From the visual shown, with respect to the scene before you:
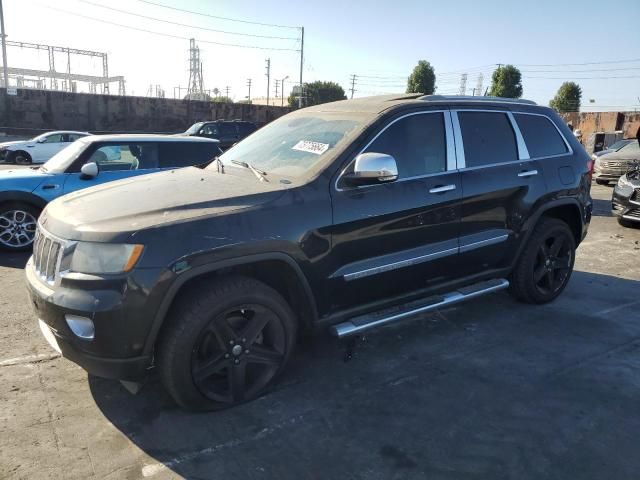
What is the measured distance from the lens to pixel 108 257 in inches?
104

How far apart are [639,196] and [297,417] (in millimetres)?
8010

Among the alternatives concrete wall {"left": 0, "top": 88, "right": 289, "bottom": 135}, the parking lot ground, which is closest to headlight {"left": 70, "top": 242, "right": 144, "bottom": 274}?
the parking lot ground

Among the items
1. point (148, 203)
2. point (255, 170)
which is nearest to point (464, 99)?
point (255, 170)

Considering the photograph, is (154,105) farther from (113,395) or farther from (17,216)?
(113,395)

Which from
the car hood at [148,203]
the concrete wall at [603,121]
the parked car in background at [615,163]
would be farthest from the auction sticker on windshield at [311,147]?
the concrete wall at [603,121]

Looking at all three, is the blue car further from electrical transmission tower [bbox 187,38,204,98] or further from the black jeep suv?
electrical transmission tower [bbox 187,38,204,98]

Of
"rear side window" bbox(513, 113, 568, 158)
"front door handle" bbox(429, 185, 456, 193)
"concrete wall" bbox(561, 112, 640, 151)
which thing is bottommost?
"front door handle" bbox(429, 185, 456, 193)

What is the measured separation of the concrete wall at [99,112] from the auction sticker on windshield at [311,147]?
29.5 metres

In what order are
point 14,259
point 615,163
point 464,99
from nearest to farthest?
point 464,99, point 14,259, point 615,163

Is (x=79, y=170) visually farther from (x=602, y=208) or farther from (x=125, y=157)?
(x=602, y=208)

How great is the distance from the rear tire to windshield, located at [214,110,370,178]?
2171 millimetres

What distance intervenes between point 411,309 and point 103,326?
212cm

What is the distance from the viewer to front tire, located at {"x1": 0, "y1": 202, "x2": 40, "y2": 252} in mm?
6355

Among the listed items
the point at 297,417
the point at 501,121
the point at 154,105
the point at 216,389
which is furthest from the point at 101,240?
the point at 154,105
